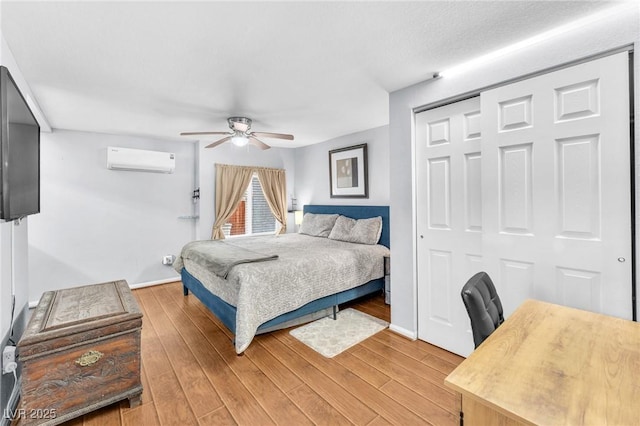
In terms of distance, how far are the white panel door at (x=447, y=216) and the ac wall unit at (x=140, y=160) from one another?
3.83m

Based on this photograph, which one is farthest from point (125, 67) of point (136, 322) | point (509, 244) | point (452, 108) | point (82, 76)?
point (509, 244)

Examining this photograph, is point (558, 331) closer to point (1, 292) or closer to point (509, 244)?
point (509, 244)

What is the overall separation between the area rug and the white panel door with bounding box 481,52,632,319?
130 cm

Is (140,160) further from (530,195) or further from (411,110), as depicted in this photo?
(530,195)

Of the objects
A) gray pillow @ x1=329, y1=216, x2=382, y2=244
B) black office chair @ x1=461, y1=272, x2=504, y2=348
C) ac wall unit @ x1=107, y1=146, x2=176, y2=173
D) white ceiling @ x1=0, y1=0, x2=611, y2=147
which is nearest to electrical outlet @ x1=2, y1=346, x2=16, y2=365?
white ceiling @ x1=0, y1=0, x2=611, y2=147

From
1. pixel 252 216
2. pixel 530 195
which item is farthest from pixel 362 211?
pixel 530 195

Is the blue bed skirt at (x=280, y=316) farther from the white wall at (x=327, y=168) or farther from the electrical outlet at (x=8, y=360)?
the white wall at (x=327, y=168)

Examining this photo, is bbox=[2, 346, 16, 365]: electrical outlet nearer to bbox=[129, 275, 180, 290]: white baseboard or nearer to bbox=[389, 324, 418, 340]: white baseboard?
bbox=[389, 324, 418, 340]: white baseboard

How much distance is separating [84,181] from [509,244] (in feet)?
17.1

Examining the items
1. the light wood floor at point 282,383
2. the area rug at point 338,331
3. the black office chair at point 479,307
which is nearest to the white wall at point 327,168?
the area rug at point 338,331

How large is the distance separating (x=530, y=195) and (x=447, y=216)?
2.08ft

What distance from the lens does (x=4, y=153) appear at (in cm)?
142

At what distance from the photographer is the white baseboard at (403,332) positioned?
2.68 meters

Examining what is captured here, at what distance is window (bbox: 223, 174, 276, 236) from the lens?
536 centimetres
